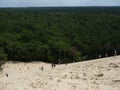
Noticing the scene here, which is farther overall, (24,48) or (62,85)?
(24,48)

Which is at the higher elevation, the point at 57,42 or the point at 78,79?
the point at 78,79

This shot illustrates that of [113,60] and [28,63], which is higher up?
[113,60]

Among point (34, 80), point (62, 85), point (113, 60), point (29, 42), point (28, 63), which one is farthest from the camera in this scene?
point (29, 42)

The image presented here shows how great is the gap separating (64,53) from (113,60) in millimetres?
15684

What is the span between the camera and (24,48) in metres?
51.1

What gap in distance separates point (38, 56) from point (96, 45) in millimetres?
11909

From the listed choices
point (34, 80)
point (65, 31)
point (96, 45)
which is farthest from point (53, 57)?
point (34, 80)

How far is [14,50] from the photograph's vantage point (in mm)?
51250

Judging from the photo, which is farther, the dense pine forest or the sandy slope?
the dense pine forest

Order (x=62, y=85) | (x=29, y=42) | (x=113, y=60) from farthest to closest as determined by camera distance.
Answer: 1. (x=29, y=42)
2. (x=113, y=60)
3. (x=62, y=85)

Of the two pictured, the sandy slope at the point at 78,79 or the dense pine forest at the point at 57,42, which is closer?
the sandy slope at the point at 78,79

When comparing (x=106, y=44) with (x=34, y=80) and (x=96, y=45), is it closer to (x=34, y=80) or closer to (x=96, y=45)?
(x=96, y=45)

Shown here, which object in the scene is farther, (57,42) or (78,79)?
(57,42)

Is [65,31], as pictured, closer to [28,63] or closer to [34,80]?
[28,63]
